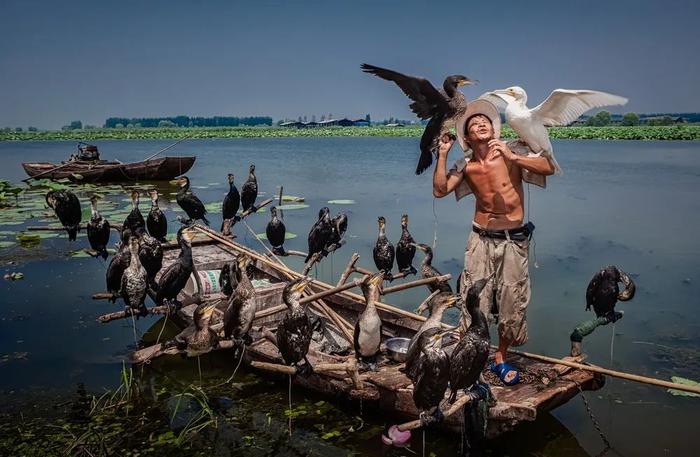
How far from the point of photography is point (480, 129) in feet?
16.8

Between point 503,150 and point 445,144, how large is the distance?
52 centimetres

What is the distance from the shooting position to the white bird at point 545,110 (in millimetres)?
4879

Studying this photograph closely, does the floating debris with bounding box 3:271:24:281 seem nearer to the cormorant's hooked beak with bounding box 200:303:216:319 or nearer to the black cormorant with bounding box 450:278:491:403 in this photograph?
the cormorant's hooked beak with bounding box 200:303:216:319

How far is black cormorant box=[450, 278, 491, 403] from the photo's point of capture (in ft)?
13.8

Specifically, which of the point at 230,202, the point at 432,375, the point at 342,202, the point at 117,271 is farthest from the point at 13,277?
the point at 342,202

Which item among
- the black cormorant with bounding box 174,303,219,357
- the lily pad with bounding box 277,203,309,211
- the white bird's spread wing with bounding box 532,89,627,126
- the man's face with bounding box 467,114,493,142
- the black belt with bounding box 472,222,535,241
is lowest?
the lily pad with bounding box 277,203,309,211

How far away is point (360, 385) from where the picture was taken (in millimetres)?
5414

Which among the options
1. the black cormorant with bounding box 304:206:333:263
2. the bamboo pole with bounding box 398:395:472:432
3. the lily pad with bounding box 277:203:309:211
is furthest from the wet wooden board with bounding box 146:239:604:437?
the lily pad with bounding box 277:203:309:211

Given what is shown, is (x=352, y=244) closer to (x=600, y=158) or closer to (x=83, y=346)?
(x=83, y=346)

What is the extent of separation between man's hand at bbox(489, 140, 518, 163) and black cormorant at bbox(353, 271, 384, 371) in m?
1.73

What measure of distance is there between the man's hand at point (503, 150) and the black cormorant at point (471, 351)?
126 centimetres

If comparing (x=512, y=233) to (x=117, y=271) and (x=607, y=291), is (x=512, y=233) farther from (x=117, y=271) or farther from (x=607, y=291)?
(x=117, y=271)

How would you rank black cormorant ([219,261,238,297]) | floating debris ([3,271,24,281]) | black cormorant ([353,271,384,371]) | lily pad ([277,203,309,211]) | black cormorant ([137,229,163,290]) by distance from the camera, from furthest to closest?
lily pad ([277,203,309,211]) < floating debris ([3,271,24,281]) < black cormorant ([137,229,163,290]) < black cormorant ([219,261,238,297]) < black cormorant ([353,271,384,371])

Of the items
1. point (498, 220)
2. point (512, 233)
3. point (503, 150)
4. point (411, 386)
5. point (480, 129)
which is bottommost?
point (411, 386)
